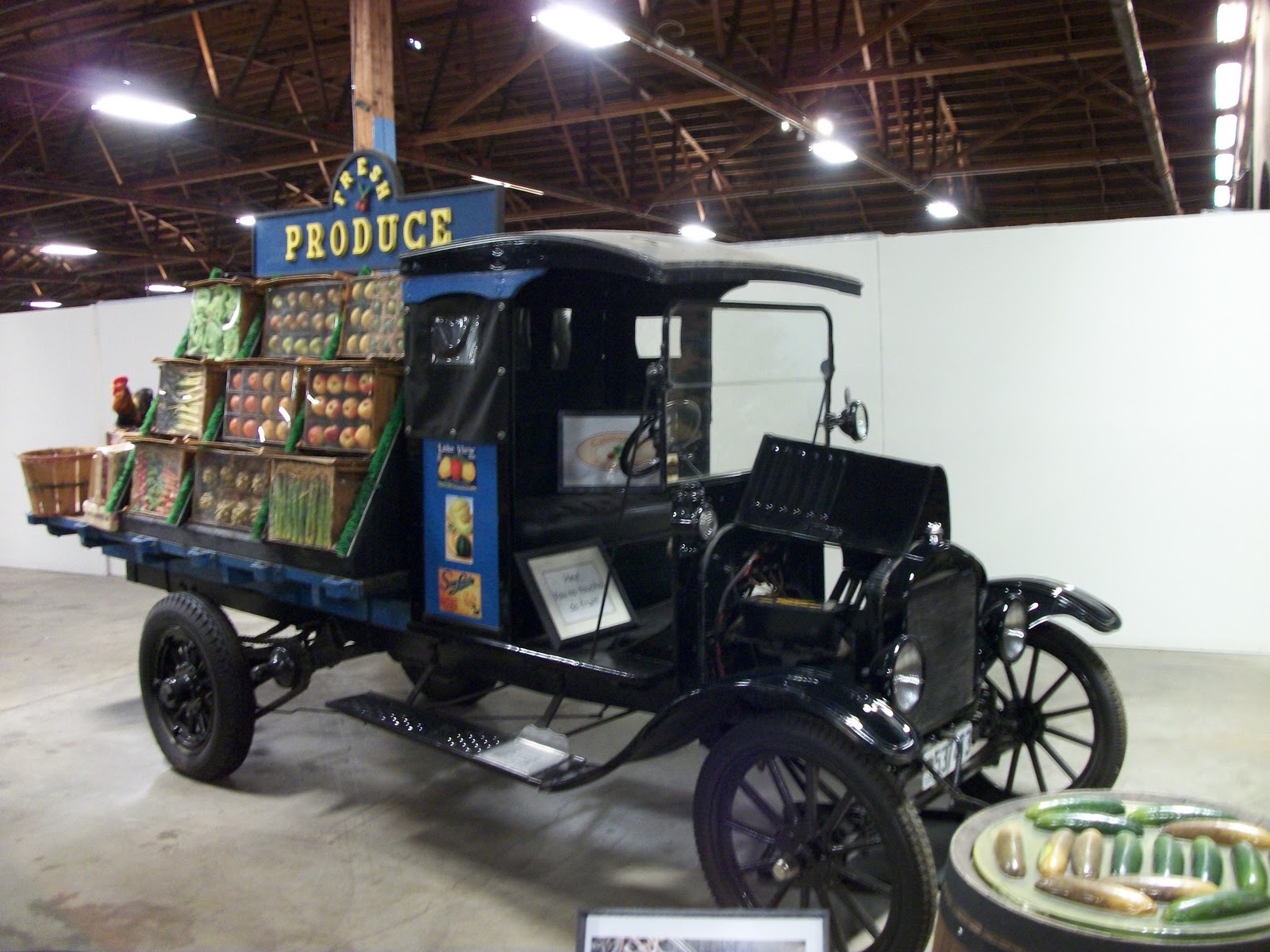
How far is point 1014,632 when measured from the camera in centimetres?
337

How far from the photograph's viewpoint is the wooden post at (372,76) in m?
6.31

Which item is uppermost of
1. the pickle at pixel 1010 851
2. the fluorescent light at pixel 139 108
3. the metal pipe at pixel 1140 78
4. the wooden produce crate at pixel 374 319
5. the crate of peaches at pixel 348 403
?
the metal pipe at pixel 1140 78

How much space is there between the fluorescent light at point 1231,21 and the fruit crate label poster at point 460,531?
7.52 meters

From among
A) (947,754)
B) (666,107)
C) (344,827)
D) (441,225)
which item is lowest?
(344,827)

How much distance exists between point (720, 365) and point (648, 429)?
39 centimetres

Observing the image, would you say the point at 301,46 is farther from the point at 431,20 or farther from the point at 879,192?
the point at 879,192

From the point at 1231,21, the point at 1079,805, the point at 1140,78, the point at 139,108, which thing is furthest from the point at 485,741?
the point at 1231,21

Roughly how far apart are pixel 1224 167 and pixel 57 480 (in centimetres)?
1425

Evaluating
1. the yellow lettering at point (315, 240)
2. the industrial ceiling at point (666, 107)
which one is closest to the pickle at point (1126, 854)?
the yellow lettering at point (315, 240)

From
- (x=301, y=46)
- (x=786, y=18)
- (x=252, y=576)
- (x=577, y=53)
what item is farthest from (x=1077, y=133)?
(x=252, y=576)

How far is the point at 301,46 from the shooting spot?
32.1 ft

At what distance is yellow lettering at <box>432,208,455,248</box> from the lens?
3.94 m

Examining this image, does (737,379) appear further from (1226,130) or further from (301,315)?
(1226,130)

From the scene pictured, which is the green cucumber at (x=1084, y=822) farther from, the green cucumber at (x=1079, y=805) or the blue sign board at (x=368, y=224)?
the blue sign board at (x=368, y=224)
